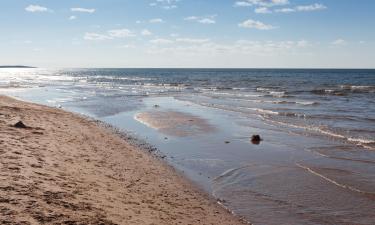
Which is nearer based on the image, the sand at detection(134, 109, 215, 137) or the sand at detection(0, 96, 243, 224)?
the sand at detection(0, 96, 243, 224)

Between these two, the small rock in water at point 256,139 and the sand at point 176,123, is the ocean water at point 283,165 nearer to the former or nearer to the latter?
the small rock in water at point 256,139

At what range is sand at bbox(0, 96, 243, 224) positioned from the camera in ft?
22.7

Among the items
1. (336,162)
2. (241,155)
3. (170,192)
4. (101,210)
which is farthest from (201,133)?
(101,210)

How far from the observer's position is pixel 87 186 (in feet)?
28.8

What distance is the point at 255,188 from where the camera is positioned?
36.2 feet

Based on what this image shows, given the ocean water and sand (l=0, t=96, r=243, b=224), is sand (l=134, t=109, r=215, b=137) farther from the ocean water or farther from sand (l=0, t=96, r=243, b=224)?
sand (l=0, t=96, r=243, b=224)

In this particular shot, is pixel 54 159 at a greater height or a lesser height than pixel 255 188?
greater

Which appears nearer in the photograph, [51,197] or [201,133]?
[51,197]

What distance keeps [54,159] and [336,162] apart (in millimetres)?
9024

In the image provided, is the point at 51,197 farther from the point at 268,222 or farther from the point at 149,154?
the point at 149,154

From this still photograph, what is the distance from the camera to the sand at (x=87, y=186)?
692 cm

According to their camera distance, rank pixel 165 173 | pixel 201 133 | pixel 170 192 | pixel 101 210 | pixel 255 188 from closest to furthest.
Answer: pixel 101 210 < pixel 170 192 < pixel 255 188 < pixel 165 173 < pixel 201 133

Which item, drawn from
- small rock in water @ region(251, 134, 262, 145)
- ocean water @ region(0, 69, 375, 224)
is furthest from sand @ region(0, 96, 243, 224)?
small rock in water @ region(251, 134, 262, 145)

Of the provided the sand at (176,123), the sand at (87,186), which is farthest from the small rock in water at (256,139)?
the sand at (87,186)
